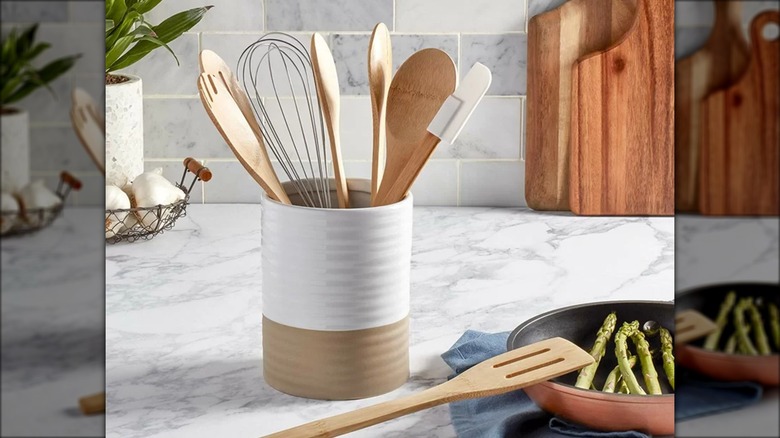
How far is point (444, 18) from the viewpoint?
1.44 metres

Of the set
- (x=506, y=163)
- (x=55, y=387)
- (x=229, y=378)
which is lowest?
(x=229, y=378)

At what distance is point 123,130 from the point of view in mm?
1304

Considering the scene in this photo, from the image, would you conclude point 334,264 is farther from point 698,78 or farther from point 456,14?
point 456,14

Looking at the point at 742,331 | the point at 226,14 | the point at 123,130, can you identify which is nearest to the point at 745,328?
the point at 742,331

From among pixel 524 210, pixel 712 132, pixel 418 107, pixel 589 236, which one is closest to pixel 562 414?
pixel 418 107

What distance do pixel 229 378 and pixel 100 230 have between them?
2.10 ft

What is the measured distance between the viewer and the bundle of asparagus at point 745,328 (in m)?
0.19

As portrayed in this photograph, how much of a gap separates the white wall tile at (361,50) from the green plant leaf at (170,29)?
0.21 metres

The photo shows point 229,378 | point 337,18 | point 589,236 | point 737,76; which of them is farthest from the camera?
point 337,18

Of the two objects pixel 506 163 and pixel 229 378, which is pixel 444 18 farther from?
pixel 229 378

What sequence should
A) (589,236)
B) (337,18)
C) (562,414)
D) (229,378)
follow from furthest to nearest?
(337,18), (589,236), (229,378), (562,414)

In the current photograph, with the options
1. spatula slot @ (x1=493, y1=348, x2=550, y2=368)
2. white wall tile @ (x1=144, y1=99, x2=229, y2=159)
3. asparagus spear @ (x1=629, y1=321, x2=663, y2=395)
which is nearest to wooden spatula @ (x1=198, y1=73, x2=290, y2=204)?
spatula slot @ (x1=493, y1=348, x2=550, y2=368)

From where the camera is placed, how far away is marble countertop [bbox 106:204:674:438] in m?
0.75

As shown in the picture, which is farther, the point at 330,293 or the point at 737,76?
the point at 330,293
